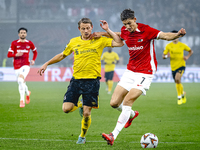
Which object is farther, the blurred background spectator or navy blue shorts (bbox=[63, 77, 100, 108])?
the blurred background spectator

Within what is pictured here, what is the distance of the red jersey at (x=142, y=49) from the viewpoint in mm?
5332

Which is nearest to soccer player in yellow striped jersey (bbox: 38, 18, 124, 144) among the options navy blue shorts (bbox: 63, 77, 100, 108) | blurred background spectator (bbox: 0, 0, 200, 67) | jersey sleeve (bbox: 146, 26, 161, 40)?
navy blue shorts (bbox: 63, 77, 100, 108)

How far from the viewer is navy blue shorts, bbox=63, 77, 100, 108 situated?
523cm

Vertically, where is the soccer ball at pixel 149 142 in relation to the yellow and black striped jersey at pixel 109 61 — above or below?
below

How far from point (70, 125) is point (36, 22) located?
25.8 m

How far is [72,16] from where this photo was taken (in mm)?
31859

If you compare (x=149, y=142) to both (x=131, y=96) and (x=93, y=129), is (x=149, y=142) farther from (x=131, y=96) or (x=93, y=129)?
(x=93, y=129)

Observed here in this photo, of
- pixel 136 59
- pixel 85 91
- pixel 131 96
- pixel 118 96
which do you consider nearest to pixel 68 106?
pixel 85 91

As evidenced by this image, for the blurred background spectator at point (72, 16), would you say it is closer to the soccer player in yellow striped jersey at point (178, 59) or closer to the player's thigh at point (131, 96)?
the soccer player in yellow striped jersey at point (178, 59)

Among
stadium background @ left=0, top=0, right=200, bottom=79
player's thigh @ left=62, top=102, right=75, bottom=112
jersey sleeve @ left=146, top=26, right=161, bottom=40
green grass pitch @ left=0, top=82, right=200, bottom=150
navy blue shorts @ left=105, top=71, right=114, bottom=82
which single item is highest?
stadium background @ left=0, top=0, right=200, bottom=79

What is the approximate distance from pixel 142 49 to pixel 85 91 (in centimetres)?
117

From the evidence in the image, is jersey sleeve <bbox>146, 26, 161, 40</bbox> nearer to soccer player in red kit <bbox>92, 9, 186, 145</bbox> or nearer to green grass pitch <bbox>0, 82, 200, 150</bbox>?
soccer player in red kit <bbox>92, 9, 186, 145</bbox>

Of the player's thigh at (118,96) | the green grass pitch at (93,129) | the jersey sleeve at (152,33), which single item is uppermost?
the jersey sleeve at (152,33)

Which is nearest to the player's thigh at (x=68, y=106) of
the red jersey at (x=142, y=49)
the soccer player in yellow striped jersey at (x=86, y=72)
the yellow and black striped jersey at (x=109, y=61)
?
the soccer player in yellow striped jersey at (x=86, y=72)
